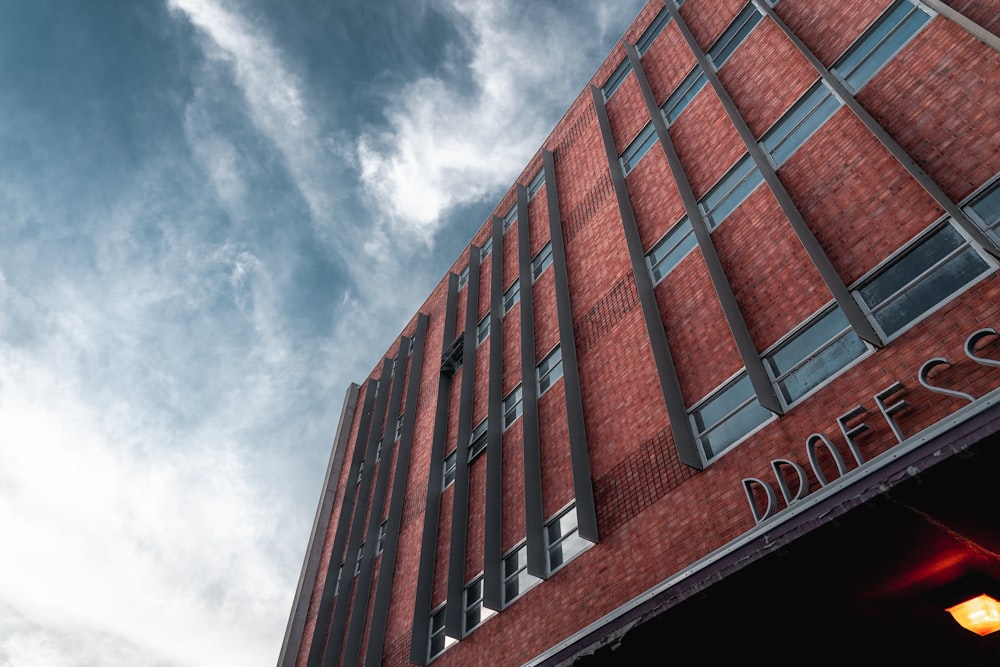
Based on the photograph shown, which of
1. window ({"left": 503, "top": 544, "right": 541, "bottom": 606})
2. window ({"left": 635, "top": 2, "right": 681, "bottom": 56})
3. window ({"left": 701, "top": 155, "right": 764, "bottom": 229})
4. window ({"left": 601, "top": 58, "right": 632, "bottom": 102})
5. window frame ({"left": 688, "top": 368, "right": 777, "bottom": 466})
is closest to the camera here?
window frame ({"left": 688, "top": 368, "right": 777, "bottom": 466})

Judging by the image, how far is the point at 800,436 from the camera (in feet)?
32.2

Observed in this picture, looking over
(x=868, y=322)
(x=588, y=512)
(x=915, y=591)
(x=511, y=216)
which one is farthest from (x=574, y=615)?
(x=511, y=216)

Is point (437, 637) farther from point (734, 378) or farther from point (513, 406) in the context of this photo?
point (734, 378)

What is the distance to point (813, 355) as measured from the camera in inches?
414

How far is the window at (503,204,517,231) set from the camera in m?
25.4

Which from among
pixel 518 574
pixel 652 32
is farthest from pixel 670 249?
pixel 652 32

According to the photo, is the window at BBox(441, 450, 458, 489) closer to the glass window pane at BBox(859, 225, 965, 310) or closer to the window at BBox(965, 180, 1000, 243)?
the glass window pane at BBox(859, 225, 965, 310)

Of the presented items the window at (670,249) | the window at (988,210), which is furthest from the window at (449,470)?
the window at (988,210)

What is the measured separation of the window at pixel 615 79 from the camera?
22275 millimetres

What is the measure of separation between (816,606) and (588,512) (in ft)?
18.9

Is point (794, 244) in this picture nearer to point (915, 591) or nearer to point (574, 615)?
point (915, 591)

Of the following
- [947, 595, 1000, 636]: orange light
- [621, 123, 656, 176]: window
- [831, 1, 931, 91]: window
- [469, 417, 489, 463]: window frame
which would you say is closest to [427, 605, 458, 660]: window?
[469, 417, 489, 463]: window frame

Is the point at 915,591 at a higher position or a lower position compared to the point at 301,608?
lower

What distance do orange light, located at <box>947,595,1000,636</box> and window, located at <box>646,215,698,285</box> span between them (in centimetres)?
912
